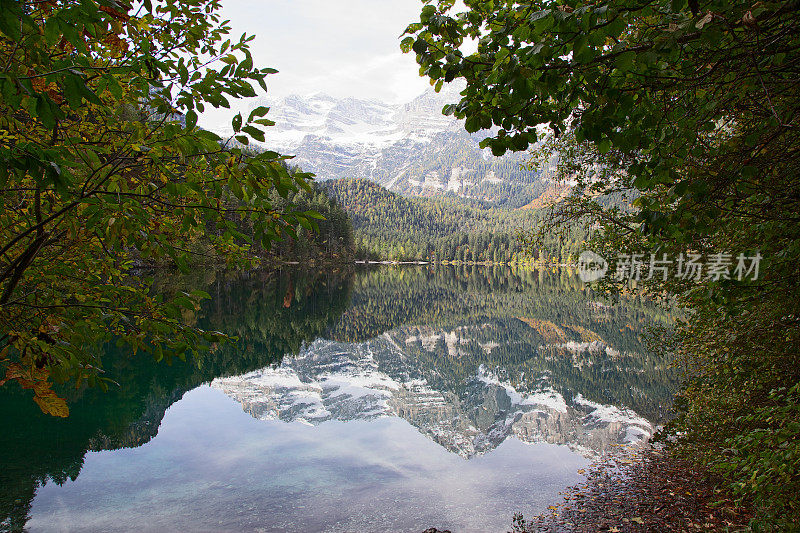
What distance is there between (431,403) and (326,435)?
21.9 ft

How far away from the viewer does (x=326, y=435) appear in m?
15.7

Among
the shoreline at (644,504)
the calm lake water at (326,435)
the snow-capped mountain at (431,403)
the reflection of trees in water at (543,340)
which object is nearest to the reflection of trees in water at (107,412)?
the calm lake water at (326,435)

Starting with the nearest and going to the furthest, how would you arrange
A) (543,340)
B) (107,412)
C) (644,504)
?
(644,504), (107,412), (543,340)

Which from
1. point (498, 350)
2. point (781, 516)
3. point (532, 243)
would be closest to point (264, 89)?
point (781, 516)

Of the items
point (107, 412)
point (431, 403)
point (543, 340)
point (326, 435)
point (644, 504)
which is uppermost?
point (644, 504)

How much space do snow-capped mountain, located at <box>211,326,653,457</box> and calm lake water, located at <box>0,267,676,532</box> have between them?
10 centimetres

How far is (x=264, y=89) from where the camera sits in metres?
2.76

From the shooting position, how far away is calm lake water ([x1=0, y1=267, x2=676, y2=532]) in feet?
32.4

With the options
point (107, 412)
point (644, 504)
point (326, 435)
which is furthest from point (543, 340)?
point (107, 412)

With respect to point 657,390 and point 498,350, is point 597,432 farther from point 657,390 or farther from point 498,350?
point 498,350

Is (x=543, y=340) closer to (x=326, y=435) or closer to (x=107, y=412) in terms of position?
(x=326, y=435)

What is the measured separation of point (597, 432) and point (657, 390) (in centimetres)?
677

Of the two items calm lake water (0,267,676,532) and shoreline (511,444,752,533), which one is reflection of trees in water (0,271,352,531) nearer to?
calm lake water (0,267,676,532)

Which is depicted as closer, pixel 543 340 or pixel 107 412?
pixel 107 412
